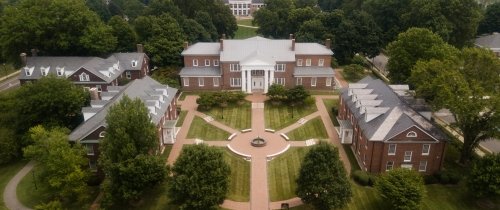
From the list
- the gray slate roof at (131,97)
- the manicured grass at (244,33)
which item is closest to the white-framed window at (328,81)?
the gray slate roof at (131,97)

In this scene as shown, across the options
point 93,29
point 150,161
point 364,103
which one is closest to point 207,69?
point 93,29

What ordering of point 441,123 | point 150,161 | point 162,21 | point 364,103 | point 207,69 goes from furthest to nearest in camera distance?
point 162,21 < point 207,69 < point 441,123 < point 364,103 < point 150,161

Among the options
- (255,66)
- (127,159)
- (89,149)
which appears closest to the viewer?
(127,159)

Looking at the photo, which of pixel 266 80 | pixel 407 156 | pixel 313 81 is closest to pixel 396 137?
pixel 407 156

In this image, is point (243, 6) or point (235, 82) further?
point (243, 6)

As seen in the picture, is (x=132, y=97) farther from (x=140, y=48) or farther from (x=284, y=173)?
(x=140, y=48)

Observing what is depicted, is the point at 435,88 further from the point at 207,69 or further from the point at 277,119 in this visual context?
the point at 207,69
